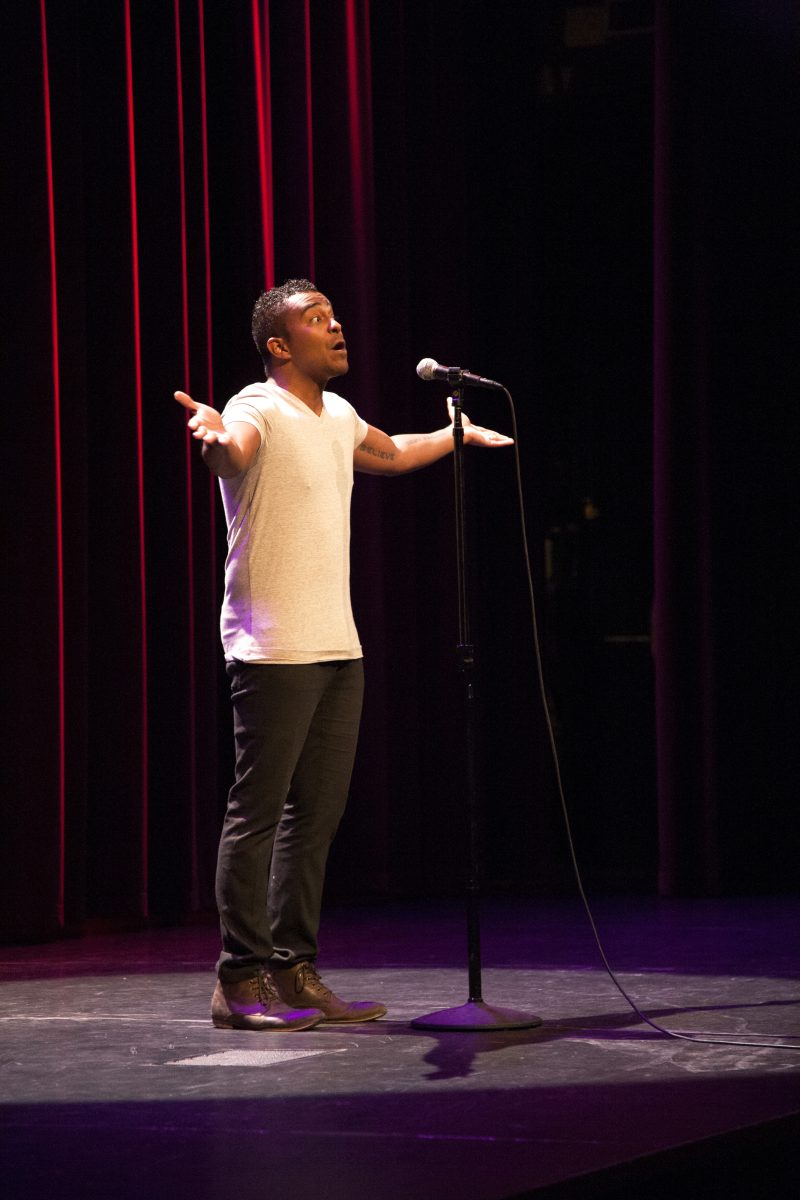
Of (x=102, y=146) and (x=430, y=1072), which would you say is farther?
(x=102, y=146)

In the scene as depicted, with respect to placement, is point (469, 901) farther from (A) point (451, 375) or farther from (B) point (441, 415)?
(B) point (441, 415)

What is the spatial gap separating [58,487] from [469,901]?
6.62 ft

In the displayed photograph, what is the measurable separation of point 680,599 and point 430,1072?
3033 millimetres

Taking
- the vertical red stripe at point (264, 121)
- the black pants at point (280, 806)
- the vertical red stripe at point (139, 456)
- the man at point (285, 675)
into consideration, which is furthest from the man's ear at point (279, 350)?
the vertical red stripe at point (264, 121)

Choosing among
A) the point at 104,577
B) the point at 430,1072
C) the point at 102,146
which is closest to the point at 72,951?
the point at 104,577

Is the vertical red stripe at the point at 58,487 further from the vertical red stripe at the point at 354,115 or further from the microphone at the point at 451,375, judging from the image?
the microphone at the point at 451,375

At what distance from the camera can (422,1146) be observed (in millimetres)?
2191

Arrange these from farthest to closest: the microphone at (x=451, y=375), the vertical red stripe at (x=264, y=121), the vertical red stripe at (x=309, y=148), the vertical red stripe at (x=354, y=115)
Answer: the vertical red stripe at (x=354, y=115) → the vertical red stripe at (x=309, y=148) → the vertical red stripe at (x=264, y=121) → the microphone at (x=451, y=375)

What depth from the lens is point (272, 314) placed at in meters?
3.35

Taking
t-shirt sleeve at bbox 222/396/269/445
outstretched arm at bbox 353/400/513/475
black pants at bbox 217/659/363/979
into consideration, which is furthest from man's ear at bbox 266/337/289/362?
black pants at bbox 217/659/363/979

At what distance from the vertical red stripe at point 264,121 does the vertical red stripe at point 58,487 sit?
71 centimetres

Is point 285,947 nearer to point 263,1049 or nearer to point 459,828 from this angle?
point 263,1049

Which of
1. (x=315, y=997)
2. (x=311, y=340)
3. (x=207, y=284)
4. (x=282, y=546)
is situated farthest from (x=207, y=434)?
(x=207, y=284)

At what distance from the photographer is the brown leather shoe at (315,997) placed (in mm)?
3182
